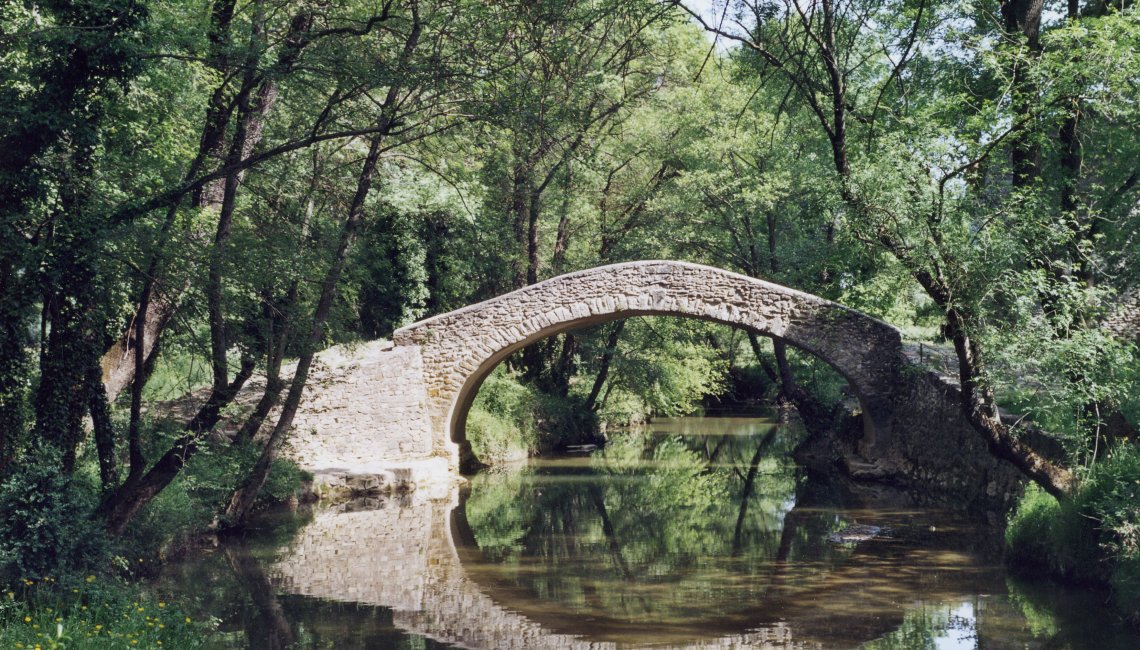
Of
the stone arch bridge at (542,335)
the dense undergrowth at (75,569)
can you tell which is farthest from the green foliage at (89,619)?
the stone arch bridge at (542,335)

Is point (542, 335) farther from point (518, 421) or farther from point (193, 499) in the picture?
point (193, 499)

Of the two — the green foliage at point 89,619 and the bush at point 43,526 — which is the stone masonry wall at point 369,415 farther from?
the green foliage at point 89,619

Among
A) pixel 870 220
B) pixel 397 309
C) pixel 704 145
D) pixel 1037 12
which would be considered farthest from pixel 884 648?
pixel 397 309

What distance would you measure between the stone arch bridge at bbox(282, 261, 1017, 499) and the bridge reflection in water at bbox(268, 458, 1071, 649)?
3.53 meters

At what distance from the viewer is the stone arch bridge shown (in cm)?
1522

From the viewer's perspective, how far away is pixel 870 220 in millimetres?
9633

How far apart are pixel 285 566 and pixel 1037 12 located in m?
8.72

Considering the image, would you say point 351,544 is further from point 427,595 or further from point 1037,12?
point 1037,12

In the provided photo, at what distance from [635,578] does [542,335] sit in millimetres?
7448

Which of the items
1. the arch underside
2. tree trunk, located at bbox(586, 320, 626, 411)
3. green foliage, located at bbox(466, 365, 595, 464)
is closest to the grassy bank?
the arch underside

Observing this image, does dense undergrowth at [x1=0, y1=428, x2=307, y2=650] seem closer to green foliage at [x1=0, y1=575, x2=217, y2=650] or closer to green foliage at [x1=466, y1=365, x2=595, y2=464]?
green foliage at [x1=0, y1=575, x2=217, y2=650]

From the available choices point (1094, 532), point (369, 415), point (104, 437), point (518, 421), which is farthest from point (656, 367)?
point (104, 437)

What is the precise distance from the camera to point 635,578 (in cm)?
907

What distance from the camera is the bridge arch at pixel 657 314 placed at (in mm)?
15258
